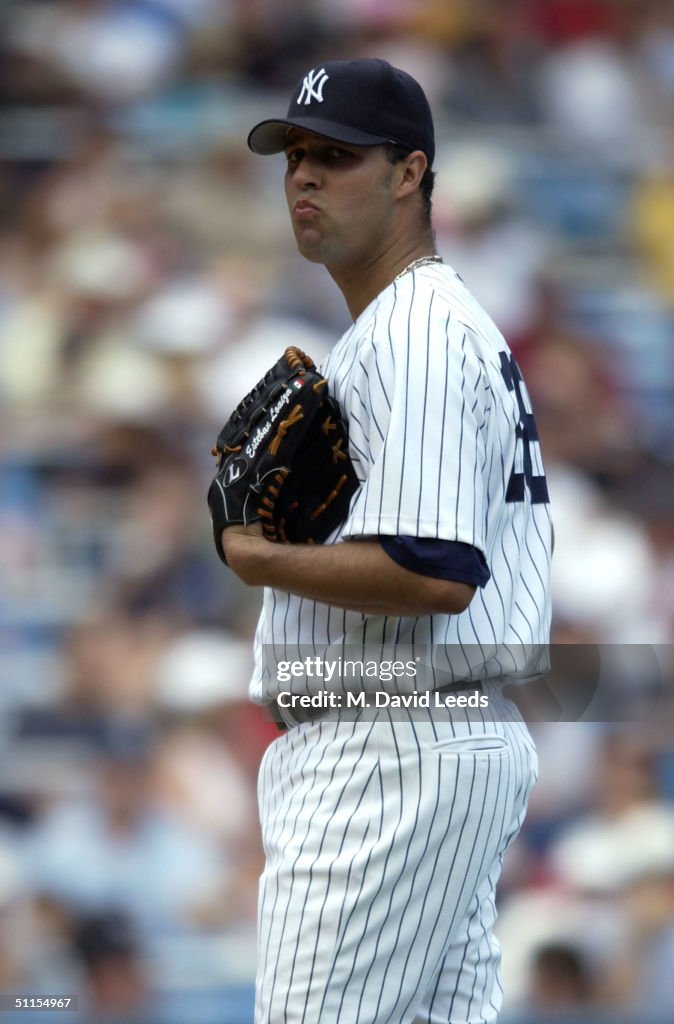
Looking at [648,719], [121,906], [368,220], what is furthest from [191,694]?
[368,220]

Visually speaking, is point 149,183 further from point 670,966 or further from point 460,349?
point 460,349

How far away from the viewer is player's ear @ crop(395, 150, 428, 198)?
2.02 meters

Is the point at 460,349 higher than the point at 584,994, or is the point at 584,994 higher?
the point at 460,349

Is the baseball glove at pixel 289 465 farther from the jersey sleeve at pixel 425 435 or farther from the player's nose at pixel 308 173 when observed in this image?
the player's nose at pixel 308 173

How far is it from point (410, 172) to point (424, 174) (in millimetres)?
36

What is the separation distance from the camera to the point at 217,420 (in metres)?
4.33

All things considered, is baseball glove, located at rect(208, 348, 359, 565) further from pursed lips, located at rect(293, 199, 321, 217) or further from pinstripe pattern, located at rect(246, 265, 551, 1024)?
pursed lips, located at rect(293, 199, 321, 217)

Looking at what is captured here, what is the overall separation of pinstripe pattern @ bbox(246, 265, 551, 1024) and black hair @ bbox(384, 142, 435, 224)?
6.2 inches

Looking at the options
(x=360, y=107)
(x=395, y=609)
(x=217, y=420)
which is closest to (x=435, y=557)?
(x=395, y=609)

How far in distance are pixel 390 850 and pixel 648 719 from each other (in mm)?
2332

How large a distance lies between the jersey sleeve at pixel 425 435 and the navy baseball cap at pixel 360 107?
30 cm

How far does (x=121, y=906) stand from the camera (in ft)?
12.3

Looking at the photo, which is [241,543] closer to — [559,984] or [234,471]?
[234,471]

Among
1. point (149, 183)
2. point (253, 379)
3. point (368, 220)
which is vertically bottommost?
point (368, 220)
